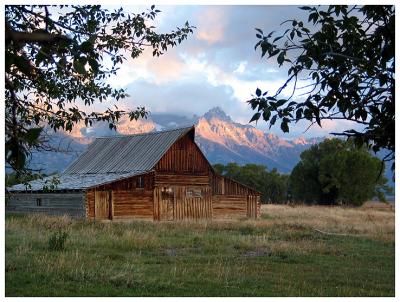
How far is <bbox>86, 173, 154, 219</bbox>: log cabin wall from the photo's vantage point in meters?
30.8

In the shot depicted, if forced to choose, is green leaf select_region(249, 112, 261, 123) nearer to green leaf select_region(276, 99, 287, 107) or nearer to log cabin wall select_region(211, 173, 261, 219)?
green leaf select_region(276, 99, 287, 107)

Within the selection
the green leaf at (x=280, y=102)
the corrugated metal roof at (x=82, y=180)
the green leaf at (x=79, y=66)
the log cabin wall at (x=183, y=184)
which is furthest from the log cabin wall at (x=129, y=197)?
the green leaf at (x=79, y=66)

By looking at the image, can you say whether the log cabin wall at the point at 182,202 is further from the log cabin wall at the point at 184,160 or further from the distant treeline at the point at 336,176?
the distant treeline at the point at 336,176

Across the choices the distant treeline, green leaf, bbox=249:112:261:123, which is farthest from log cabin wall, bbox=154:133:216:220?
green leaf, bbox=249:112:261:123

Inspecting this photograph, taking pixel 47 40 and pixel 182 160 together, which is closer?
pixel 47 40

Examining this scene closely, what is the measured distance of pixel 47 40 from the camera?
341 cm

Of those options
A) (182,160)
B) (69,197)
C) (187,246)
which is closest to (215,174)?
(182,160)

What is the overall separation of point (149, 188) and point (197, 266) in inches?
820

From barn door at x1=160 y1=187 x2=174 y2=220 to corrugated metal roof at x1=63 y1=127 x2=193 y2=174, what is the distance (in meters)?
1.90

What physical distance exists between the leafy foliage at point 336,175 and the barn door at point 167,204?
31797 millimetres

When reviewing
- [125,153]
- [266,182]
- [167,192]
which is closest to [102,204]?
[167,192]

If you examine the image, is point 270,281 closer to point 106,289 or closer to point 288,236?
point 106,289

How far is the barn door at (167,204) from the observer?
33.3 metres

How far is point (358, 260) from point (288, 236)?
635 centimetres
